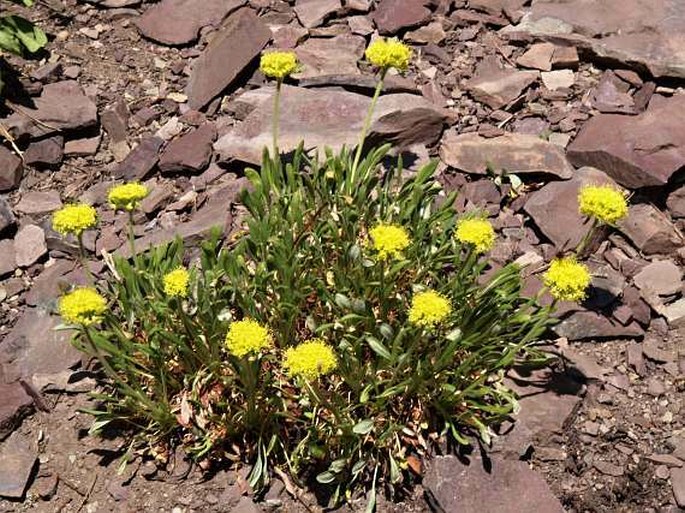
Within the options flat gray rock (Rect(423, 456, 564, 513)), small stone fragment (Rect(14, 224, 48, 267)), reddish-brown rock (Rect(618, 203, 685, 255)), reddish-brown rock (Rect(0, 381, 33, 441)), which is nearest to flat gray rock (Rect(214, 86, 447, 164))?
small stone fragment (Rect(14, 224, 48, 267))

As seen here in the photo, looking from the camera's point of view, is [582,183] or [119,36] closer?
[582,183]

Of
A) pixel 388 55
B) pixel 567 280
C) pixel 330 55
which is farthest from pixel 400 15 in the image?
pixel 567 280

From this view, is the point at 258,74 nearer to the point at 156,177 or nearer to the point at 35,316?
the point at 156,177

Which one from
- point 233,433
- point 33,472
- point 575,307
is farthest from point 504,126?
point 33,472

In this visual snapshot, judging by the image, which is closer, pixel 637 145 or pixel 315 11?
pixel 637 145

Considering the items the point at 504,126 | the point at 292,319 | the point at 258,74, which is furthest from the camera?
the point at 258,74

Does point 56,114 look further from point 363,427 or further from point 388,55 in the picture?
point 363,427
